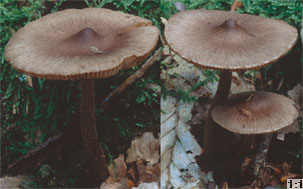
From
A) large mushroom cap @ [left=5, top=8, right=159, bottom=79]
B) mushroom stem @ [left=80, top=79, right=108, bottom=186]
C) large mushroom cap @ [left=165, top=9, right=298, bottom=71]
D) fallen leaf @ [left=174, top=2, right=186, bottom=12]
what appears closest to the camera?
large mushroom cap @ [left=5, top=8, right=159, bottom=79]

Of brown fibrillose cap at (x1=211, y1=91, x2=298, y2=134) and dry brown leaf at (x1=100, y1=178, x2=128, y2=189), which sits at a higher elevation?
brown fibrillose cap at (x1=211, y1=91, x2=298, y2=134)

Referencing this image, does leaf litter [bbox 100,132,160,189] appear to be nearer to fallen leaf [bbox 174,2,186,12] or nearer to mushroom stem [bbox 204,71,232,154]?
mushroom stem [bbox 204,71,232,154]

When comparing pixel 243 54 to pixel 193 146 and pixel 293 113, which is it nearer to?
pixel 293 113

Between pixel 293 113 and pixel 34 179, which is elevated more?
pixel 293 113

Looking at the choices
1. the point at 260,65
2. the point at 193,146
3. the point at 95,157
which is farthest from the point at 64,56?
the point at 193,146

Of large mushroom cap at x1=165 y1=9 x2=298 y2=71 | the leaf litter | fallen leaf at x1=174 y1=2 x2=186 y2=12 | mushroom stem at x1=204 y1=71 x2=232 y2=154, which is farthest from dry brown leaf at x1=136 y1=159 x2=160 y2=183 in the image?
fallen leaf at x1=174 y1=2 x2=186 y2=12

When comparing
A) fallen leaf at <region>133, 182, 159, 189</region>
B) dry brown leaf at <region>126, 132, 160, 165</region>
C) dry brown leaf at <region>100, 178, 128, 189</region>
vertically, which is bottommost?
dry brown leaf at <region>100, 178, 128, 189</region>

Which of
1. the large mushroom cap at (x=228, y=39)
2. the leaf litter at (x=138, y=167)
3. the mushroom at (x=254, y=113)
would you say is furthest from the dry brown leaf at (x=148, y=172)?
the large mushroom cap at (x=228, y=39)
